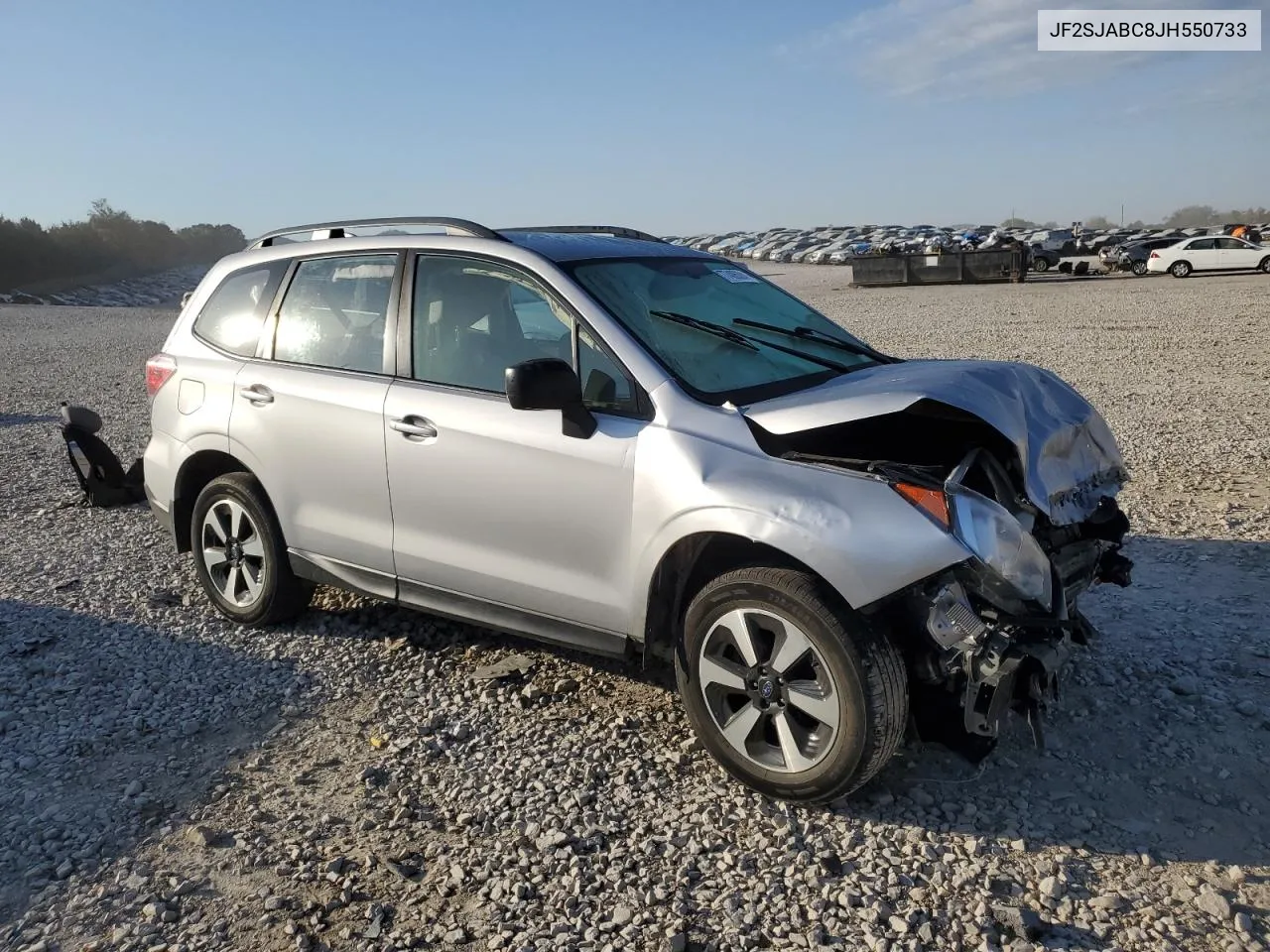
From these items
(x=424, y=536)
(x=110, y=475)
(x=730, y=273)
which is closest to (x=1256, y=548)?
(x=730, y=273)

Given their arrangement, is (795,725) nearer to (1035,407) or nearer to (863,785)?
(863,785)

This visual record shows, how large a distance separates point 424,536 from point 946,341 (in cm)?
1548

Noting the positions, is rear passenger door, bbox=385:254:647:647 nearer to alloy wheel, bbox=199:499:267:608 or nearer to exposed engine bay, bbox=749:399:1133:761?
exposed engine bay, bbox=749:399:1133:761

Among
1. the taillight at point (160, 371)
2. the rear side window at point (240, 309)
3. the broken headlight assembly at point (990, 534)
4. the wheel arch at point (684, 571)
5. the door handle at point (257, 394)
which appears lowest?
the wheel arch at point (684, 571)

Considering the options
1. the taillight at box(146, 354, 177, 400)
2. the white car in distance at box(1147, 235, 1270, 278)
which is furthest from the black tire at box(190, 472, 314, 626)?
the white car in distance at box(1147, 235, 1270, 278)

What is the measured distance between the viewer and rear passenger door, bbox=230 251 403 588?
14.8ft

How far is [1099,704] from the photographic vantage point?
4.12 metres

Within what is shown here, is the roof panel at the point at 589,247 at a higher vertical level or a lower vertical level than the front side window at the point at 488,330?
higher

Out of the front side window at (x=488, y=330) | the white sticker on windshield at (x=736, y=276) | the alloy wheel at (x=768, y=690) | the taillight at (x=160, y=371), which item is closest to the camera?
the alloy wheel at (x=768, y=690)

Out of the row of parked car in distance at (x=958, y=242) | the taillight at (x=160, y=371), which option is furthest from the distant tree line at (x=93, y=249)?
the taillight at (x=160, y=371)

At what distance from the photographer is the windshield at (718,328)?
156 inches

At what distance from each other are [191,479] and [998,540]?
166 inches

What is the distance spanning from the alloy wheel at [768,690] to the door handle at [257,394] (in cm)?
262

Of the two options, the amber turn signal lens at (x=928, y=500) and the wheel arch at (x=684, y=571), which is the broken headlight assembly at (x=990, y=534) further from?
the wheel arch at (x=684, y=571)
